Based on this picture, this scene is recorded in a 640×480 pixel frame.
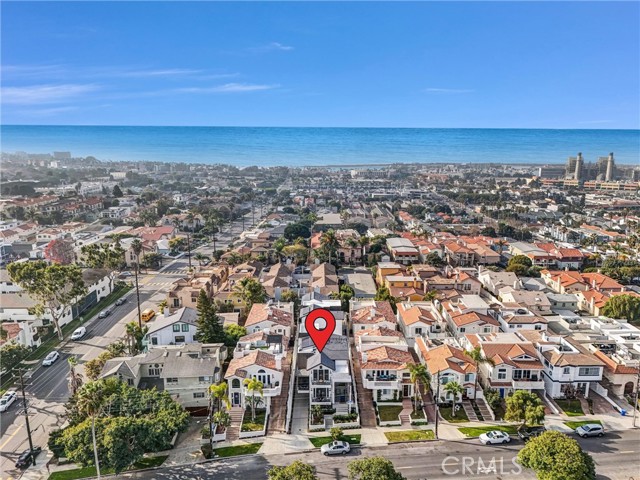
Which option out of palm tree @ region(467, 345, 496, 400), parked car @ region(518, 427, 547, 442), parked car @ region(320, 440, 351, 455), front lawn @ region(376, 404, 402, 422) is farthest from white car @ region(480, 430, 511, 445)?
parked car @ region(320, 440, 351, 455)

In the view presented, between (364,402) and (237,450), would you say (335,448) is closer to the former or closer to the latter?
(237,450)

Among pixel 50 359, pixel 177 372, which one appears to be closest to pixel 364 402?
pixel 177 372

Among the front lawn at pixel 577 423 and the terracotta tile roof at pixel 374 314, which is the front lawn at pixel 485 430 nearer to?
the front lawn at pixel 577 423

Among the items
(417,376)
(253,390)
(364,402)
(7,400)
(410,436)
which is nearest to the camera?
(410,436)

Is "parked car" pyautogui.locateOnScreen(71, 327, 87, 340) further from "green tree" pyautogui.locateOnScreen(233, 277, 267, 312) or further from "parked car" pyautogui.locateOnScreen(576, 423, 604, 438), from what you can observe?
"parked car" pyautogui.locateOnScreen(576, 423, 604, 438)

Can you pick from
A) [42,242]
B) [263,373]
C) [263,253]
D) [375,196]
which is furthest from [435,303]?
[375,196]

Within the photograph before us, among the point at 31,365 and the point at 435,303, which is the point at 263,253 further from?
the point at 31,365
